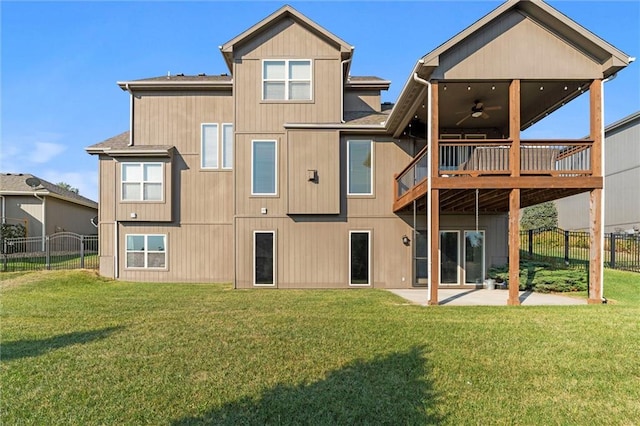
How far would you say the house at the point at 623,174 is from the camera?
22125 millimetres

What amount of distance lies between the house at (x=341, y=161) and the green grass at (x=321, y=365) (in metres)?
2.54

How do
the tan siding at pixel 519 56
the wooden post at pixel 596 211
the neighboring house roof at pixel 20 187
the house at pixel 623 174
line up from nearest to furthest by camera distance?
the wooden post at pixel 596 211 < the tan siding at pixel 519 56 < the neighboring house roof at pixel 20 187 < the house at pixel 623 174

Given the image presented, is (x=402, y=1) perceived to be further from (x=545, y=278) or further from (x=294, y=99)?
(x=545, y=278)

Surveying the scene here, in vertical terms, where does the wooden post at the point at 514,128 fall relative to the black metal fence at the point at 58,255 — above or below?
above

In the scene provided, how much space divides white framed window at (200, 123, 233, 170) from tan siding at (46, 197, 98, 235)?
499 inches

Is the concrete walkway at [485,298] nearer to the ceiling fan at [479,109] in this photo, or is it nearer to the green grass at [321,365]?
the green grass at [321,365]

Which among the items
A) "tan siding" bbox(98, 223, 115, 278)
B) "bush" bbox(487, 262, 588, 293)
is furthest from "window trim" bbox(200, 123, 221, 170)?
"bush" bbox(487, 262, 588, 293)

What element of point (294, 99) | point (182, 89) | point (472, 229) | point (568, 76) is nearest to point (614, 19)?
point (568, 76)

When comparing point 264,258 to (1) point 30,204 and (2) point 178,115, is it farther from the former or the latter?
(1) point 30,204

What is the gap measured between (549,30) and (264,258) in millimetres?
9844

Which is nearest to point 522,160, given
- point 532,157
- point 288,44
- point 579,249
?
point 532,157

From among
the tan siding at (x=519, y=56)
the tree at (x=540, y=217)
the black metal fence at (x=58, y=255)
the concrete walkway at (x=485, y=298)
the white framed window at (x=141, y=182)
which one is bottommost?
the concrete walkway at (x=485, y=298)

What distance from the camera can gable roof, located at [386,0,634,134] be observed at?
845cm

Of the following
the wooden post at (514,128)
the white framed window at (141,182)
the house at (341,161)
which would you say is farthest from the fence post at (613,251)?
the white framed window at (141,182)
